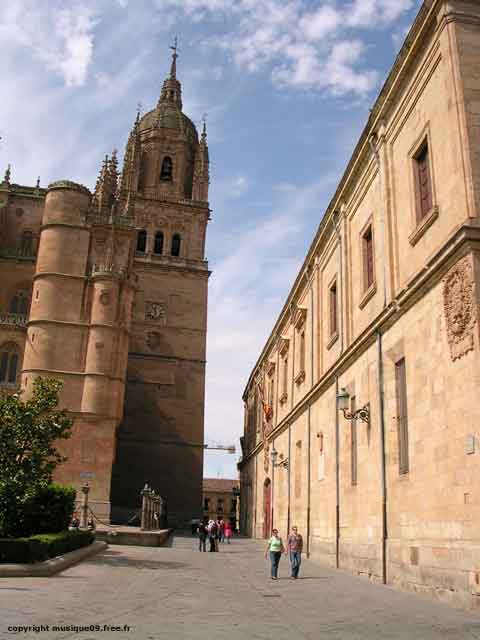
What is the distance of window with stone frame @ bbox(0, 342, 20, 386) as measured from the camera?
123ft

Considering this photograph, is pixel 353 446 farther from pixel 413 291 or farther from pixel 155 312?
pixel 155 312

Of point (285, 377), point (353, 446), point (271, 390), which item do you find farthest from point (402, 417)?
point (271, 390)

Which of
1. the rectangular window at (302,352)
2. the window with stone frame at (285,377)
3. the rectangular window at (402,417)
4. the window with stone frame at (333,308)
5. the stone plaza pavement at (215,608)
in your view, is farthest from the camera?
the window with stone frame at (285,377)

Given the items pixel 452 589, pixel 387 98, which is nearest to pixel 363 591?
pixel 452 589

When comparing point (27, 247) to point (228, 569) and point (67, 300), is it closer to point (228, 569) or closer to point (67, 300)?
point (67, 300)

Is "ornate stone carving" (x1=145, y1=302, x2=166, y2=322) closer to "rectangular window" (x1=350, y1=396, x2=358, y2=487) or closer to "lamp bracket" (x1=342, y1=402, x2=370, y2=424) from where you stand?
"rectangular window" (x1=350, y1=396, x2=358, y2=487)

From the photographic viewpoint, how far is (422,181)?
48.8ft

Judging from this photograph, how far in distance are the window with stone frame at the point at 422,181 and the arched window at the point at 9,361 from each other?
29.0 metres

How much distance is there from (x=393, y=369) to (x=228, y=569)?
8109 millimetres

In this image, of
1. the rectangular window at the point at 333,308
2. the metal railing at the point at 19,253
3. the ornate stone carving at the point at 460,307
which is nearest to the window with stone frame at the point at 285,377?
the rectangular window at the point at 333,308

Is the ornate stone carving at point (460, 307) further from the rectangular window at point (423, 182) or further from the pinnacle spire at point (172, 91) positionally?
the pinnacle spire at point (172, 91)

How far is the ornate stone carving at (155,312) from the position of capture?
5275cm

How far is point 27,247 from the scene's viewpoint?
148 feet

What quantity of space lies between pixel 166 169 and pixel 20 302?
2352cm
